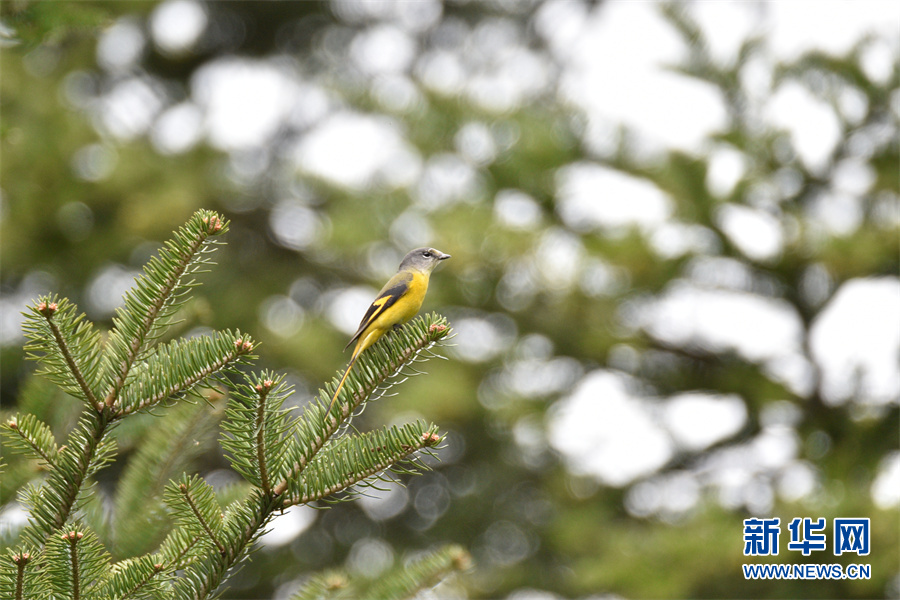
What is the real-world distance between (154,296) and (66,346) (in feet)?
0.75

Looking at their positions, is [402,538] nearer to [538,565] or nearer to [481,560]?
[481,560]

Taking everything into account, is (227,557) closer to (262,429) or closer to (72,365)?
(262,429)

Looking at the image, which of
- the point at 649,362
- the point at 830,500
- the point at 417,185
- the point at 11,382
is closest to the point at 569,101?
the point at 417,185

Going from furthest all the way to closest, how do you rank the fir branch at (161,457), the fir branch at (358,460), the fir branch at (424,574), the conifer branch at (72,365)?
the fir branch at (161,457), the fir branch at (424,574), the fir branch at (358,460), the conifer branch at (72,365)

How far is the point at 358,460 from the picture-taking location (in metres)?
1.94

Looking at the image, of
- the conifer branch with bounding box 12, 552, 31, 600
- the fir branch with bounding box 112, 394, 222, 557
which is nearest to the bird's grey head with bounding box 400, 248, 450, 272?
the fir branch with bounding box 112, 394, 222, 557

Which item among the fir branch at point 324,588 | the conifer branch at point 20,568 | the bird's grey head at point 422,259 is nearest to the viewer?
the conifer branch at point 20,568

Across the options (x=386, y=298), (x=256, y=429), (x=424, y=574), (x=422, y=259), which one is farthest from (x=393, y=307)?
(x=256, y=429)

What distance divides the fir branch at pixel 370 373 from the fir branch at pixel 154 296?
460mm

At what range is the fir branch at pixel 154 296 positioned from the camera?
1.81 meters

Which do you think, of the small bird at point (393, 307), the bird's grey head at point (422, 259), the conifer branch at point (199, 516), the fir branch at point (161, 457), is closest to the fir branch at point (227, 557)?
the conifer branch at point (199, 516)

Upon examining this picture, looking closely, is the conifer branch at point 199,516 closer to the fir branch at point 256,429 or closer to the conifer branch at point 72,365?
the fir branch at point 256,429

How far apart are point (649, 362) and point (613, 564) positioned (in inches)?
69.6

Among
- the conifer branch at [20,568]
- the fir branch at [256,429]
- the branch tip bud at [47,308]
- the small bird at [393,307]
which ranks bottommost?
the conifer branch at [20,568]
